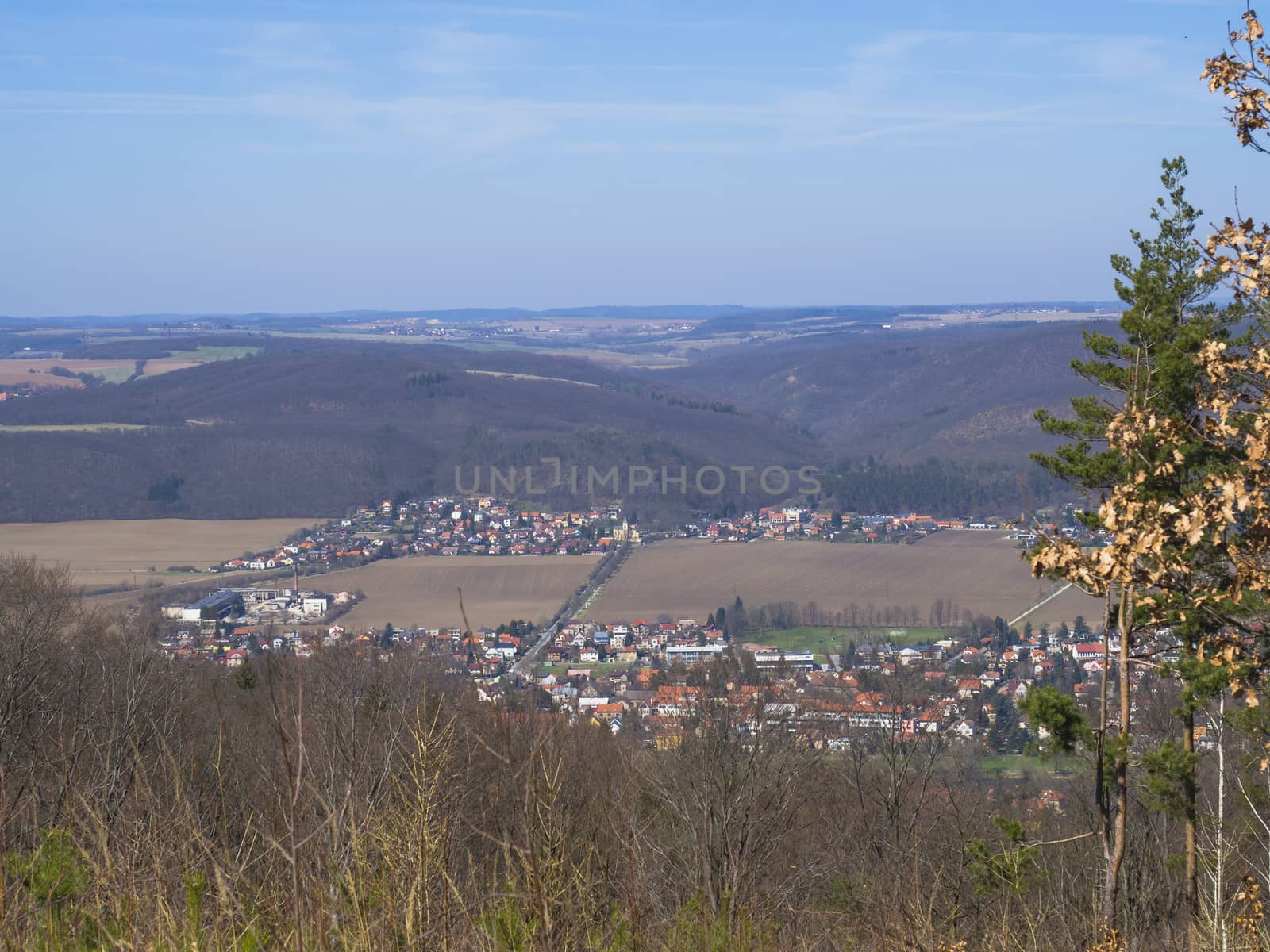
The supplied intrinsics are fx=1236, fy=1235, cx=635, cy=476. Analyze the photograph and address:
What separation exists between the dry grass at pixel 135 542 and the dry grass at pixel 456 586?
32.6ft

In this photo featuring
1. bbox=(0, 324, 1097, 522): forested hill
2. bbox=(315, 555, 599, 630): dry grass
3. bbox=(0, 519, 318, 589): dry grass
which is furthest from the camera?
bbox=(0, 324, 1097, 522): forested hill

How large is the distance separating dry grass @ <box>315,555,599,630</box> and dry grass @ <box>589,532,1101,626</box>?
3.40m

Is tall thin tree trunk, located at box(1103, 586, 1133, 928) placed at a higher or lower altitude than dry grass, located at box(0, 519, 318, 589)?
higher

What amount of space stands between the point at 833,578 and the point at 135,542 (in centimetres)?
4328

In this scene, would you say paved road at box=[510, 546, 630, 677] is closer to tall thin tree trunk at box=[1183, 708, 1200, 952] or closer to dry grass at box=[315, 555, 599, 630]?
dry grass at box=[315, 555, 599, 630]

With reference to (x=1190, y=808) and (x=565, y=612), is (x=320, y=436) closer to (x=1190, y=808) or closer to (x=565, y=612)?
(x=565, y=612)

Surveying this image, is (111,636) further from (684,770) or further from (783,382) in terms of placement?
(783,382)

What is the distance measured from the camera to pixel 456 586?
184 ft

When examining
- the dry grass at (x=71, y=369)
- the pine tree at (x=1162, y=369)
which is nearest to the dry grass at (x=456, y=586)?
the pine tree at (x=1162, y=369)

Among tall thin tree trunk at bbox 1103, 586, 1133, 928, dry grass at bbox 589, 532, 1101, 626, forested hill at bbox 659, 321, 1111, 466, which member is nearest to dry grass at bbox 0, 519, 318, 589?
dry grass at bbox 589, 532, 1101, 626

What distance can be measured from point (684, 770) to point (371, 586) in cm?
4987

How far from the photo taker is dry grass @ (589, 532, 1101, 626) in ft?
204

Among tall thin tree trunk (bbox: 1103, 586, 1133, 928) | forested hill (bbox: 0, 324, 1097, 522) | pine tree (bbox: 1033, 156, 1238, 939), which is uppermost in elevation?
pine tree (bbox: 1033, 156, 1238, 939)

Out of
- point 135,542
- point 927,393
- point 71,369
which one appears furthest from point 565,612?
point 71,369
